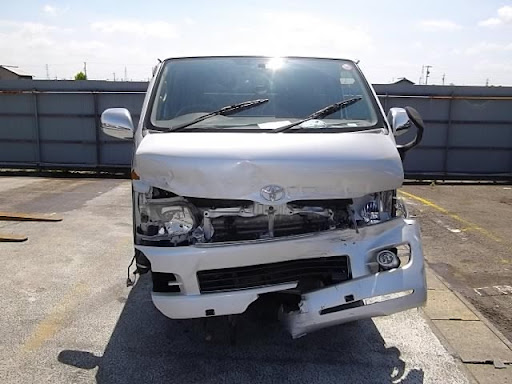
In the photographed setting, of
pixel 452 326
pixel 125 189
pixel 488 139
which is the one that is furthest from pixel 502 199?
pixel 125 189

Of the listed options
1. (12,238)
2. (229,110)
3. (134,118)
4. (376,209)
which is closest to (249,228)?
(376,209)

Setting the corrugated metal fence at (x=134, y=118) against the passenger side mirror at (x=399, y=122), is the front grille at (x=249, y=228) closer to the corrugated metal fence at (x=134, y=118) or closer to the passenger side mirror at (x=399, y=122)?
the passenger side mirror at (x=399, y=122)

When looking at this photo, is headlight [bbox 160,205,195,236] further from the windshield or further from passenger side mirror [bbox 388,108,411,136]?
passenger side mirror [bbox 388,108,411,136]

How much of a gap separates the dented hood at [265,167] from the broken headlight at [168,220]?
0.48 ft

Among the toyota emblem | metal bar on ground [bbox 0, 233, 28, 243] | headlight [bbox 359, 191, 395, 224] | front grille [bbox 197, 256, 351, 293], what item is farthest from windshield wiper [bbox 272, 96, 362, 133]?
metal bar on ground [bbox 0, 233, 28, 243]

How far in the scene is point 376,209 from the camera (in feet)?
10.6

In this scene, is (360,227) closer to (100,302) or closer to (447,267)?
(100,302)

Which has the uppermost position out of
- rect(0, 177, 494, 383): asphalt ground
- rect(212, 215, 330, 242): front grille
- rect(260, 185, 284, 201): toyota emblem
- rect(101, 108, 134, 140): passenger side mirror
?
rect(101, 108, 134, 140): passenger side mirror

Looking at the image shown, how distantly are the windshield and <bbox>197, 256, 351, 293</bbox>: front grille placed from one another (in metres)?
0.99

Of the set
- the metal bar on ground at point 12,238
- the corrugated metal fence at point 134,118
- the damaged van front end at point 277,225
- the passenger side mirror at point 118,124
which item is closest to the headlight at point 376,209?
the damaged van front end at point 277,225

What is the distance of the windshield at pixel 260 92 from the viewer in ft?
12.0

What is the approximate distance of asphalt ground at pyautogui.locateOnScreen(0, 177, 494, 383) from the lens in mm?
3193

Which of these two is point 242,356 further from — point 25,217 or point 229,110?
point 25,217

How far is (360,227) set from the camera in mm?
3102
